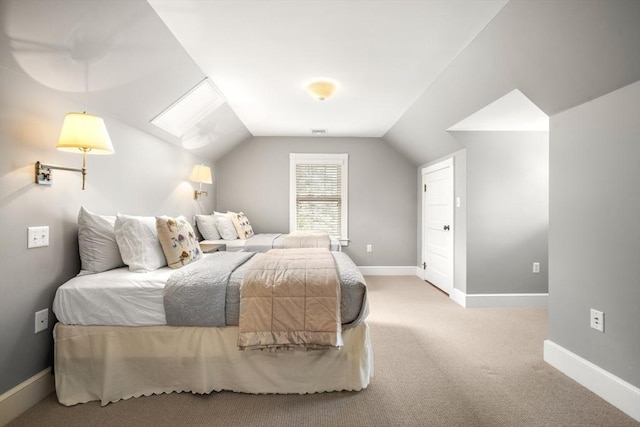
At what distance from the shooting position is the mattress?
176 cm

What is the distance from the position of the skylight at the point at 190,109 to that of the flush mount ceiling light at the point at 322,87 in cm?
103

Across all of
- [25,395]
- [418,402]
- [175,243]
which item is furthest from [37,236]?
[418,402]

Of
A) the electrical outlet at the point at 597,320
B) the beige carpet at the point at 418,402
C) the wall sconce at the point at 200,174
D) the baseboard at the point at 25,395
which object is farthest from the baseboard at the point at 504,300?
the baseboard at the point at 25,395

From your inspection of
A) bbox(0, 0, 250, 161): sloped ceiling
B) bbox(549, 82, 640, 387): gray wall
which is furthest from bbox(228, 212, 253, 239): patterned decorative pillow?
bbox(549, 82, 640, 387): gray wall

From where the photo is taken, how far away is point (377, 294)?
4.02m

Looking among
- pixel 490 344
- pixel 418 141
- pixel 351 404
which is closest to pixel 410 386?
pixel 351 404

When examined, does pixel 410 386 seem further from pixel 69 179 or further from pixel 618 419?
pixel 69 179

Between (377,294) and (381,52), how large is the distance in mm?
2956

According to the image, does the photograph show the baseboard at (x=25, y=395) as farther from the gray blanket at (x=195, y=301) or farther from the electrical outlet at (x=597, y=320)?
the electrical outlet at (x=597, y=320)

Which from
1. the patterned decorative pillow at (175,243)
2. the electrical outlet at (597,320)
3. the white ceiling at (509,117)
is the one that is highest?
the white ceiling at (509,117)

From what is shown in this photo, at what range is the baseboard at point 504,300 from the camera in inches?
138

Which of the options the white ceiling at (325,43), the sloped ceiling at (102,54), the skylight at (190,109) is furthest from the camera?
the skylight at (190,109)

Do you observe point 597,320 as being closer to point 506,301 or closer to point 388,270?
point 506,301

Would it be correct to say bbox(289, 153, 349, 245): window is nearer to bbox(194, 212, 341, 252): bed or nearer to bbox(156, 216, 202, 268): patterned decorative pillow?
bbox(194, 212, 341, 252): bed
